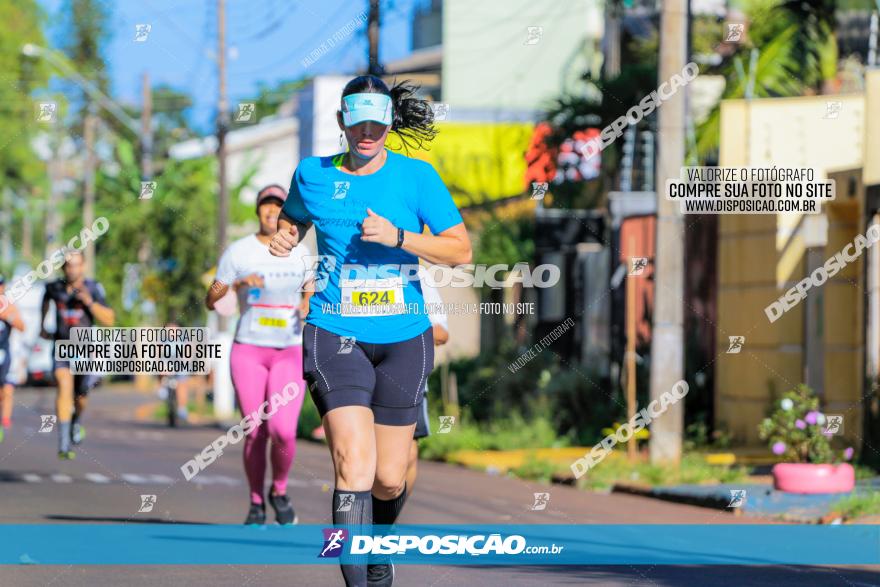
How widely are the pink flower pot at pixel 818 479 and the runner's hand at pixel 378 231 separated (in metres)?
7.89

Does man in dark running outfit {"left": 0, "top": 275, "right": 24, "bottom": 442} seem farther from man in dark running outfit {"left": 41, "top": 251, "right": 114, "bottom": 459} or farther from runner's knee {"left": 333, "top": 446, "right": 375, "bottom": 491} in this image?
runner's knee {"left": 333, "top": 446, "right": 375, "bottom": 491}

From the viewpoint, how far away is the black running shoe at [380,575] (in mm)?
7168

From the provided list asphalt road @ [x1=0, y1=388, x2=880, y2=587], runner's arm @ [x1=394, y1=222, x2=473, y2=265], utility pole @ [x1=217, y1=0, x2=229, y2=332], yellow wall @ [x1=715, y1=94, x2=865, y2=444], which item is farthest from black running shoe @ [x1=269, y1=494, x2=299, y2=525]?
utility pole @ [x1=217, y1=0, x2=229, y2=332]

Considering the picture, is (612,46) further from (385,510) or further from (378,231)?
(378,231)

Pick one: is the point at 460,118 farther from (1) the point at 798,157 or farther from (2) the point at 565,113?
(1) the point at 798,157

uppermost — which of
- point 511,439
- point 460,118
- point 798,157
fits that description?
point 460,118

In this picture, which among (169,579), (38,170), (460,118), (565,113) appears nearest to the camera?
(169,579)

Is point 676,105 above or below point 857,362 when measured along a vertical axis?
above

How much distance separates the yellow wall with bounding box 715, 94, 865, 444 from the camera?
18938mm

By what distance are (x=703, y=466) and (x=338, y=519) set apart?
10.3 meters

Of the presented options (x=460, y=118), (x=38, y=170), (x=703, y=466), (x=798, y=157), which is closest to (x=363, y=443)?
(x=703, y=466)

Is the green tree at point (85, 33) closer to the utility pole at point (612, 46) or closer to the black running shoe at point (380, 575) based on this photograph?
the utility pole at point (612, 46)

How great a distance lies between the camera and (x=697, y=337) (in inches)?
821

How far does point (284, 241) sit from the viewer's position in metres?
7.20
